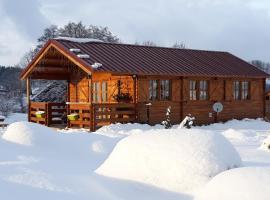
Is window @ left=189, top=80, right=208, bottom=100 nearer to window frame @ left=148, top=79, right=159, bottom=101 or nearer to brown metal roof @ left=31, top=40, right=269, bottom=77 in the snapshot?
brown metal roof @ left=31, top=40, right=269, bottom=77

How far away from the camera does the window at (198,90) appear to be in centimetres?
2278

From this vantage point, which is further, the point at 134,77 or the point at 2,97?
the point at 2,97

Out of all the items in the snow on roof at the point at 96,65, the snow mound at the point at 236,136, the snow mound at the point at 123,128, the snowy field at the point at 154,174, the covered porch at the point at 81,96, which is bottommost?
the snow mound at the point at 236,136

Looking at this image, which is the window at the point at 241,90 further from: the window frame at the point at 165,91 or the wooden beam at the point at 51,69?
the wooden beam at the point at 51,69

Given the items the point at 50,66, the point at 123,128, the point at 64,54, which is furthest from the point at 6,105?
the point at 123,128

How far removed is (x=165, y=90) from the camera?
863 inches

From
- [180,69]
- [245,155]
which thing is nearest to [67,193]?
[245,155]

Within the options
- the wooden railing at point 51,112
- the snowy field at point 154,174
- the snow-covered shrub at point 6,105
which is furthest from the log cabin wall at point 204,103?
the snow-covered shrub at point 6,105

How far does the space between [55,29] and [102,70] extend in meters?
35.2

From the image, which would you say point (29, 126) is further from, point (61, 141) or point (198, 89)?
point (198, 89)

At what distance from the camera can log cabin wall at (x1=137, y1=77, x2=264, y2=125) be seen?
21141 millimetres

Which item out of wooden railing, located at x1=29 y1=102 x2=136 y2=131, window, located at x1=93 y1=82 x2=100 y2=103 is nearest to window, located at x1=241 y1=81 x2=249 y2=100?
wooden railing, located at x1=29 y1=102 x2=136 y2=131

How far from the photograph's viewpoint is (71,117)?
21141 mm

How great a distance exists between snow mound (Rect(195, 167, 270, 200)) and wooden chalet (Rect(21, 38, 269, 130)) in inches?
534
